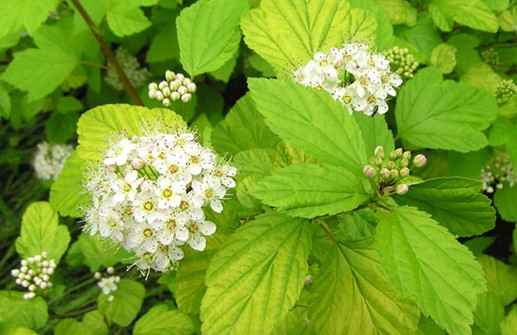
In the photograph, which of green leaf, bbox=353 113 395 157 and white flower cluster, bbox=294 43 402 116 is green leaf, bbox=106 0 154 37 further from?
green leaf, bbox=353 113 395 157

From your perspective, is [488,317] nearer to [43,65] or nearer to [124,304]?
[124,304]

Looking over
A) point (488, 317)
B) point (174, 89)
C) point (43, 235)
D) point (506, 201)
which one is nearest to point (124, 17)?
point (174, 89)

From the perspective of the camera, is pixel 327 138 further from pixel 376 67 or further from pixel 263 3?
pixel 263 3

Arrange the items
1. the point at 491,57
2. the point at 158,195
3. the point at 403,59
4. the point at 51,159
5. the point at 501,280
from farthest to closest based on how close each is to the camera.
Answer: the point at 51,159 → the point at 491,57 → the point at 501,280 → the point at 403,59 → the point at 158,195

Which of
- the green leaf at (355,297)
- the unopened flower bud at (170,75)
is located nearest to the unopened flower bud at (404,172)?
the green leaf at (355,297)

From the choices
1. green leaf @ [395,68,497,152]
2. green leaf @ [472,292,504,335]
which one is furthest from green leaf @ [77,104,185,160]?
green leaf @ [472,292,504,335]

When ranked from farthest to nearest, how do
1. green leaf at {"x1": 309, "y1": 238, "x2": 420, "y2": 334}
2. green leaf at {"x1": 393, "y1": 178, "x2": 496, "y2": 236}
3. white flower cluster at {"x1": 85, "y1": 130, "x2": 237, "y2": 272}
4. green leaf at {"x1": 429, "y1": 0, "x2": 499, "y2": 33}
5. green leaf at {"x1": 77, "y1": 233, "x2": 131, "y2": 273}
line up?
green leaf at {"x1": 77, "y1": 233, "x2": 131, "y2": 273} < green leaf at {"x1": 429, "y1": 0, "x2": 499, "y2": 33} < green leaf at {"x1": 309, "y1": 238, "x2": 420, "y2": 334} < white flower cluster at {"x1": 85, "y1": 130, "x2": 237, "y2": 272} < green leaf at {"x1": 393, "y1": 178, "x2": 496, "y2": 236}

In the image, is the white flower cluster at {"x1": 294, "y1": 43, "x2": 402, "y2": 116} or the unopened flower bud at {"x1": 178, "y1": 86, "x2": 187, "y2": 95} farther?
the unopened flower bud at {"x1": 178, "y1": 86, "x2": 187, "y2": 95}
